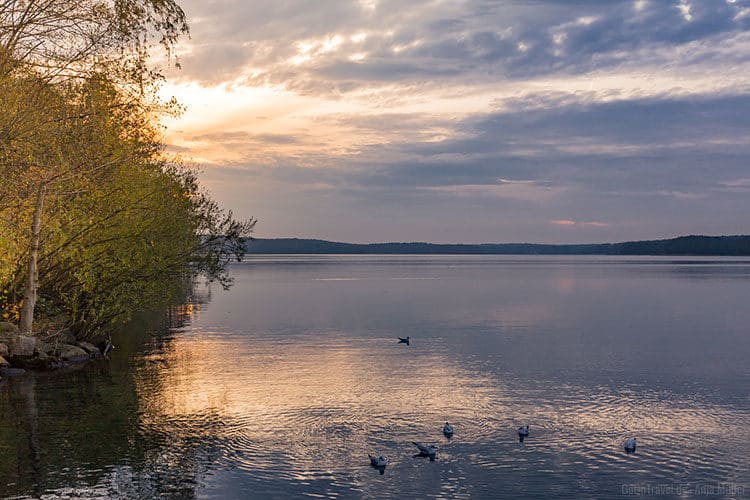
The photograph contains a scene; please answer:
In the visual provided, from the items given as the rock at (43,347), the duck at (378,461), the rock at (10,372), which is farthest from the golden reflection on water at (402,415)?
the rock at (10,372)

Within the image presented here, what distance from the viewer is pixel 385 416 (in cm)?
2931

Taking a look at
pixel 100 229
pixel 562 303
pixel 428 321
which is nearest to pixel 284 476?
pixel 100 229

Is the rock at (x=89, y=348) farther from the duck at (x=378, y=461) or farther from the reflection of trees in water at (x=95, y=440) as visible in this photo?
the duck at (x=378, y=461)

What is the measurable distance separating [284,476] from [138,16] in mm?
16041

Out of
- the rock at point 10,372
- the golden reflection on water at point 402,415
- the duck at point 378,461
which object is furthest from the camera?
the rock at point 10,372

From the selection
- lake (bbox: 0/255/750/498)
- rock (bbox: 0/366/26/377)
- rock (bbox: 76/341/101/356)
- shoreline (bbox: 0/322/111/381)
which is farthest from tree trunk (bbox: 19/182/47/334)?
rock (bbox: 76/341/101/356)

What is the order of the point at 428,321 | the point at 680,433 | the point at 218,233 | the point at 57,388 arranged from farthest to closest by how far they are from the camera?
the point at 428,321, the point at 218,233, the point at 57,388, the point at 680,433

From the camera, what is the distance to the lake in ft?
69.5

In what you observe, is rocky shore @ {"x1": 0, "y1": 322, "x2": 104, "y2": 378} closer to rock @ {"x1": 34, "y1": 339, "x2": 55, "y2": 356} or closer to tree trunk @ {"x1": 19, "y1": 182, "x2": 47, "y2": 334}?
rock @ {"x1": 34, "y1": 339, "x2": 55, "y2": 356}

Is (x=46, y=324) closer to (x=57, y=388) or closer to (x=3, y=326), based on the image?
(x=3, y=326)

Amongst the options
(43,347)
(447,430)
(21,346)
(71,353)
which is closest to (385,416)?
(447,430)

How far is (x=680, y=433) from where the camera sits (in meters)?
27.0

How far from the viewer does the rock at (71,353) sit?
43062mm

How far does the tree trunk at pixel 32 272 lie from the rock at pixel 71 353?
3091mm
